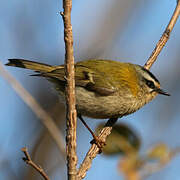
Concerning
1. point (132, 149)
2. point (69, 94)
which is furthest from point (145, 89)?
point (69, 94)

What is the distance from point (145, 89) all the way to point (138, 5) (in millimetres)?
2607

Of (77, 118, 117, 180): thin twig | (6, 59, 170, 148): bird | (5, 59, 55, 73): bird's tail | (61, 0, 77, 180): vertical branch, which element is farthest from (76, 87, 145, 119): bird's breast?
(61, 0, 77, 180): vertical branch

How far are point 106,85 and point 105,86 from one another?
28mm

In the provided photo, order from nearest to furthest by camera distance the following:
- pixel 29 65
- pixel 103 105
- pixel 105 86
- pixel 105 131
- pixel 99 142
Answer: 1. pixel 99 142
2. pixel 105 131
3. pixel 103 105
4. pixel 105 86
5. pixel 29 65

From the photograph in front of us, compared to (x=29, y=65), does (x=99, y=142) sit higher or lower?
lower

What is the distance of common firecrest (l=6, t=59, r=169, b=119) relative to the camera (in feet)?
10.8

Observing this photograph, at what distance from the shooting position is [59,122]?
5602 mm

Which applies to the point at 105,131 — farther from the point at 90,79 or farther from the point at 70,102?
the point at 70,102

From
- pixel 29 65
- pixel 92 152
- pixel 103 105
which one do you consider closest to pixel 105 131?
pixel 103 105

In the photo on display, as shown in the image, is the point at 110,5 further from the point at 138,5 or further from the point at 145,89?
the point at 145,89

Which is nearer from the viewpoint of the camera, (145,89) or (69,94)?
(69,94)

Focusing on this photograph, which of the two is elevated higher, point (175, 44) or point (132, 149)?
point (175, 44)

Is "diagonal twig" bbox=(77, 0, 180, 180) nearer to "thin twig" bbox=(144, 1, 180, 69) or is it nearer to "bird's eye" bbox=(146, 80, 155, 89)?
"thin twig" bbox=(144, 1, 180, 69)

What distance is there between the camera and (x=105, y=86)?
11.1 ft
